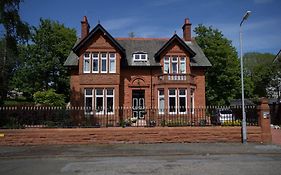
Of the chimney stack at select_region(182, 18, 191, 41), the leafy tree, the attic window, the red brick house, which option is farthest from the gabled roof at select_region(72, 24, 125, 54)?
the leafy tree

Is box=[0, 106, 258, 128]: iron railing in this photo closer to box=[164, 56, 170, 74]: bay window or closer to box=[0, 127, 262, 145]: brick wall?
box=[0, 127, 262, 145]: brick wall

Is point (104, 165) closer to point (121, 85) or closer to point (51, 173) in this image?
point (51, 173)

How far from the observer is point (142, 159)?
1228 centimetres

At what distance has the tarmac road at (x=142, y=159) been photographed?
10.00m

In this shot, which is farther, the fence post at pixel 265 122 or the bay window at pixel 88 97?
the bay window at pixel 88 97

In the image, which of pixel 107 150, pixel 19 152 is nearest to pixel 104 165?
pixel 107 150

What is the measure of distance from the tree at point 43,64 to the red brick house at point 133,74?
1521 cm

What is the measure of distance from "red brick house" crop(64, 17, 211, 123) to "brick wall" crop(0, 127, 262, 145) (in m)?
9.55

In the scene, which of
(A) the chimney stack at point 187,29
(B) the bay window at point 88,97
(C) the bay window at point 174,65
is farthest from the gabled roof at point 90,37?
(A) the chimney stack at point 187,29

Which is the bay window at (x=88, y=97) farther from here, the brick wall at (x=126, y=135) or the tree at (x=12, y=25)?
the brick wall at (x=126, y=135)

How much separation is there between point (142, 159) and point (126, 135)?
14.3 ft

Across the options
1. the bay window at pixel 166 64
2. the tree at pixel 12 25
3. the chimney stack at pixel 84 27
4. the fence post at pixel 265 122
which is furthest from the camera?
the chimney stack at pixel 84 27

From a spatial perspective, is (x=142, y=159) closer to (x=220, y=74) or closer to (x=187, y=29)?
(x=187, y=29)

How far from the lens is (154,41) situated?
32.8m
